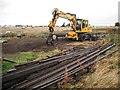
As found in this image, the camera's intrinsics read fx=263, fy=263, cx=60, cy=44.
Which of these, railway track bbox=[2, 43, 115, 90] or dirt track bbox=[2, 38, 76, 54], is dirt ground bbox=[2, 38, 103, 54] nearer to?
dirt track bbox=[2, 38, 76, 54]

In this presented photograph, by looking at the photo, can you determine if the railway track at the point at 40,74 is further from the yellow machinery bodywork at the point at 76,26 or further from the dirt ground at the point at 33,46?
the yellow machinery bodywork at the point at 76,26

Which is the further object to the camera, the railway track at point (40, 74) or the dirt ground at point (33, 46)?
the dirt ground at point (33, 46)

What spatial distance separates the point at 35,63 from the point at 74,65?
6.51ft

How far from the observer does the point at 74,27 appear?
3316 centimetres

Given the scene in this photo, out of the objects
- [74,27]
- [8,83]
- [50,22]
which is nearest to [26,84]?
[8,83]

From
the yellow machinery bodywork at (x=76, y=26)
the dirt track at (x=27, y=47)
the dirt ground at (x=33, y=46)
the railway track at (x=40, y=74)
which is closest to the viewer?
the railway track at (x=40, y=74)

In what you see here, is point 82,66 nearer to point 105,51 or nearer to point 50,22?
point 105,51

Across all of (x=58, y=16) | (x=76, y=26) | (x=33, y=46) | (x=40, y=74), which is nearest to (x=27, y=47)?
(x=33, y=46)

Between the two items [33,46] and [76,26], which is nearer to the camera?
[33,46]

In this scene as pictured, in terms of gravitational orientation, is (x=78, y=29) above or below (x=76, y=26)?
below

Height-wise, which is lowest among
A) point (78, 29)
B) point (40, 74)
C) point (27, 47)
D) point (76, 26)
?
point (27, 47)

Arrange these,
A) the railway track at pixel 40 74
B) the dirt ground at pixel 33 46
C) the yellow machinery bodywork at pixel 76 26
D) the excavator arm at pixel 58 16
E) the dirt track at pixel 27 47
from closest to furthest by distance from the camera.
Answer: the railway track at pixel 40 74 < the dirt ground at pixel 33 46 < the dirt track at pixel 27 47 < the excavator arm at pixel 58 16 < the yellow machinery bodywork at pixel 76 26

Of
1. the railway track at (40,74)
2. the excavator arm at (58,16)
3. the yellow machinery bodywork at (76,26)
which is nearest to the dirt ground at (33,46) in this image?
the excavator arm at (58,16)

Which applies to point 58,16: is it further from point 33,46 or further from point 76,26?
point 33,46
